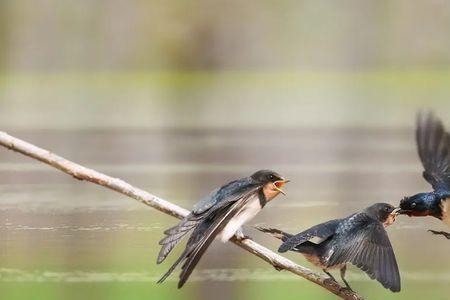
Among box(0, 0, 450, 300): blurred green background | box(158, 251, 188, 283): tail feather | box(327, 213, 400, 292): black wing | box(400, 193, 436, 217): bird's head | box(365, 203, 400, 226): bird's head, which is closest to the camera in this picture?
box(158, 251, 188, 283): tail feather

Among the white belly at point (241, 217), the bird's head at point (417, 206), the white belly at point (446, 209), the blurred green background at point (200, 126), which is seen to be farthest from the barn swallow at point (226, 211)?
the blurred green background at point (200, 126)

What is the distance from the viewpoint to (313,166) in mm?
3924

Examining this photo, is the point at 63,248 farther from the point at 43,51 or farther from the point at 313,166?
the point at 43,51

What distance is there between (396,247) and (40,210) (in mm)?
776

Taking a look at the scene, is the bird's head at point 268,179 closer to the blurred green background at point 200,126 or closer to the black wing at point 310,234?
the black wing at point 310,234

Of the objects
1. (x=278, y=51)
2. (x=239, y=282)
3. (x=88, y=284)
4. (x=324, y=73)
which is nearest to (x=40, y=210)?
(x=88, y=284)

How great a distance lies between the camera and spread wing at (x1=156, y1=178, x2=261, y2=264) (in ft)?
3.82

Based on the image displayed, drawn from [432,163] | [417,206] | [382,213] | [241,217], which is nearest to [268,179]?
[241,217]

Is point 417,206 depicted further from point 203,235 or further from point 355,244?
point 203,235

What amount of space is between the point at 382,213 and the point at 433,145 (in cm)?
21

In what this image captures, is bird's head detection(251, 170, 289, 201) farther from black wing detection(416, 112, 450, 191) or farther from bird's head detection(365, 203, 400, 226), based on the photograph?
black wing detection(416, 112, 450, 191)

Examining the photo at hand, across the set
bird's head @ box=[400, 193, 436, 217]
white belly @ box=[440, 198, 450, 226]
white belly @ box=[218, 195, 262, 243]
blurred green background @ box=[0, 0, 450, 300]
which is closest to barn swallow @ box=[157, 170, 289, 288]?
white belly @ box=[218, 195, 262, 243]

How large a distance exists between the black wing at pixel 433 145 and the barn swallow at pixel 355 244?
154 millimetres

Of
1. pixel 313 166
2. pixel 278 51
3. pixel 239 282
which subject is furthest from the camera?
pixel 278 51
